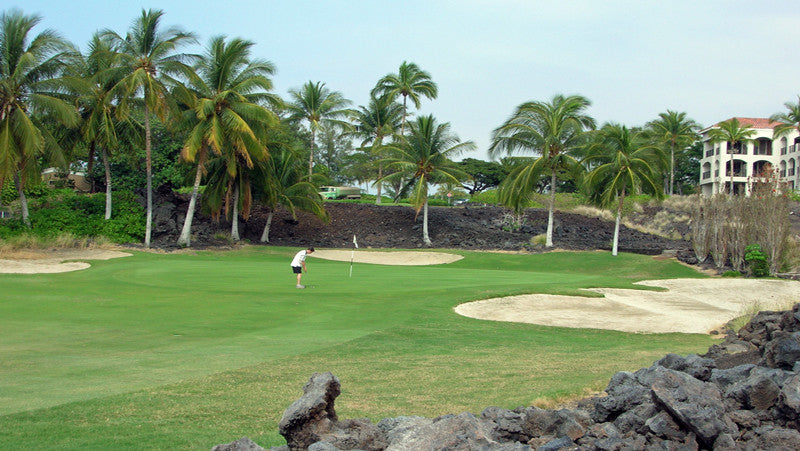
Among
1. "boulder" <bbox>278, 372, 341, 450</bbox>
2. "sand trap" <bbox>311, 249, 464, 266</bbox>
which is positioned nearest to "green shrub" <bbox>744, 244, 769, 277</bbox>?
"sand trap" <bbox>311, 249, 464, 266</bbox>

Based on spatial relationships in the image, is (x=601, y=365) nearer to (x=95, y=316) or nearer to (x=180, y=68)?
(x=95, y=316)

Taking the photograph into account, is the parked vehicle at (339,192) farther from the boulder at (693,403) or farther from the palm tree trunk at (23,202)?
the boulder at (693,403)

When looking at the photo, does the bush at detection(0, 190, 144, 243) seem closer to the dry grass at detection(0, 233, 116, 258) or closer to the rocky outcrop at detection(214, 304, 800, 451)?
the dry grass at detection(0, 233, 116, 258)

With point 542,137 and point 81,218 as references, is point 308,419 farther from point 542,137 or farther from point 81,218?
point 81,218

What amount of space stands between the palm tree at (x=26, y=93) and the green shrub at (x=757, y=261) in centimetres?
3687

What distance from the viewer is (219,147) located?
39.3m

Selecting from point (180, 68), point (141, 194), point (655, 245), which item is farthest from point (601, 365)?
point (141, 194)

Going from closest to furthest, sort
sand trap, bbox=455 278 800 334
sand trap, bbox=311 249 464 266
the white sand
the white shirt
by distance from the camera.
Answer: sand trap, bbox=455 278 800 334 < the white sand < the white shirt < sand trap, bbox=311 249 464 266

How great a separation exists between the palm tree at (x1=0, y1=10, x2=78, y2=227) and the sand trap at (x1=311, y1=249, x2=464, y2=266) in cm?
1723

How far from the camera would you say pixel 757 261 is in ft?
103

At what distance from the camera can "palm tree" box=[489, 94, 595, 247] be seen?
142ft

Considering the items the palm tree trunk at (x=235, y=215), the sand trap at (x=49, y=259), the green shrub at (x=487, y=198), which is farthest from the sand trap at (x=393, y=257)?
the green shrub at (x=487, y=198)

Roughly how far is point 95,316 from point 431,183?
34.0 metres

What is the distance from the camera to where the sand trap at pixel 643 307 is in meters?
18.1
